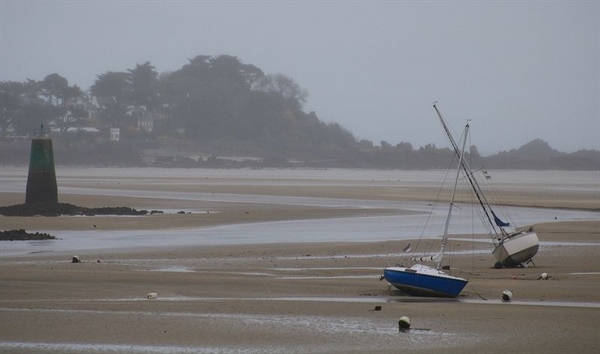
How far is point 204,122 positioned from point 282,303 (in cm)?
13003

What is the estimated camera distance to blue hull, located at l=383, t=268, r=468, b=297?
1675 cm

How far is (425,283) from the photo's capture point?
666 inches

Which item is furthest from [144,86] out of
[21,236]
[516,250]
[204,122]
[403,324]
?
[403,324]

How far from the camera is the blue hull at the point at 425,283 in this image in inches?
659

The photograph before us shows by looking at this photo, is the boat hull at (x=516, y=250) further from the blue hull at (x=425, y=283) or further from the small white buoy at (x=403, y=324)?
the small white buoy at (x=403, y=324)

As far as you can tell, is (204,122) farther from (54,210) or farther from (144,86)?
(54,210)

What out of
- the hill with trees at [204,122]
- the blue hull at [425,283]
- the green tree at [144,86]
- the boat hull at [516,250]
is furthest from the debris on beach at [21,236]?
the green tree at [144,86]

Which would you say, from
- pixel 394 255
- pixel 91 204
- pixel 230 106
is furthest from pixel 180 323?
pixel 230 106

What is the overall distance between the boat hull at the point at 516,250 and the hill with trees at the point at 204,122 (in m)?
102

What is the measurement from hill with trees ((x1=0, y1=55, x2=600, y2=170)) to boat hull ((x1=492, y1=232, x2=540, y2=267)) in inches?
4022

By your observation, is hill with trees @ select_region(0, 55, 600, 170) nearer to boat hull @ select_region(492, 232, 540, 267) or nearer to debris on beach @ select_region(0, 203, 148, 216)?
debris on beach @ select_region(0, 203, 148, 216)

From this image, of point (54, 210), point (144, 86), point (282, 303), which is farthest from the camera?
point (144, 86)

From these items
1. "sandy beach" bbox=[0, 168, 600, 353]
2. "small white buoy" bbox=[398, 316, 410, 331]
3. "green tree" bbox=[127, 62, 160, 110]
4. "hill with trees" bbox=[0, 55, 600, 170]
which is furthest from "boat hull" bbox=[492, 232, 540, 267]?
"green tree" bbox=[127, 62, 160, 110]

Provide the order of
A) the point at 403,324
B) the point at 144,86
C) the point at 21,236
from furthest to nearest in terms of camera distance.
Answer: the point at 144,86
the point at 21,236
the point at 403,324
